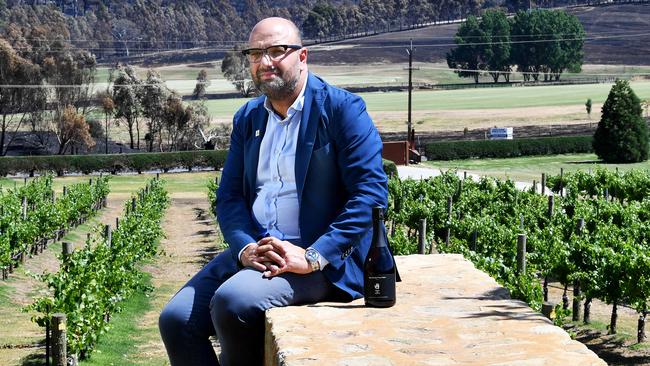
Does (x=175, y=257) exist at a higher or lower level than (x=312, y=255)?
lower

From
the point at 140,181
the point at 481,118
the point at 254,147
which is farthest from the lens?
the point at 481,118

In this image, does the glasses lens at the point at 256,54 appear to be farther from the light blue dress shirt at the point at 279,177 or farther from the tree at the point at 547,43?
the tree at the point at 547,43

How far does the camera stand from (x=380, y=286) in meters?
4.77

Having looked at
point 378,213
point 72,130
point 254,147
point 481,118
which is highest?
point 254,147

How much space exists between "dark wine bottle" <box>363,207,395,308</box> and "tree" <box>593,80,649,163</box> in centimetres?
4620

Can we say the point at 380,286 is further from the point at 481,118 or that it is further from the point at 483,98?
the point at 483,98

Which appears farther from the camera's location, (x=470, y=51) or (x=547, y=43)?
(x=470, y=51)

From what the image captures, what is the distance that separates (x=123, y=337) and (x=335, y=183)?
11149 mm

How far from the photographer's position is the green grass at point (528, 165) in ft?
158

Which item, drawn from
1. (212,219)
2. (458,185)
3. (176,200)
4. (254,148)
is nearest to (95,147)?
(176,200)

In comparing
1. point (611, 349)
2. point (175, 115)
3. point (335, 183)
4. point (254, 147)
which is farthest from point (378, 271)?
point (175, 115)

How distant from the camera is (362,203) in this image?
190 inches

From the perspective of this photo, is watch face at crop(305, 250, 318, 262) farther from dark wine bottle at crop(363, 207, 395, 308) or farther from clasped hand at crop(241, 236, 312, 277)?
dark wine bottle at crop(363, 207, 395, 308)

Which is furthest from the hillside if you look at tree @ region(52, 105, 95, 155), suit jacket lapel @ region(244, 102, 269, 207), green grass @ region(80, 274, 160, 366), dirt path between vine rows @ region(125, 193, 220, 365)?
suit jacket lapel @ region(244, 102, 269, 207)
